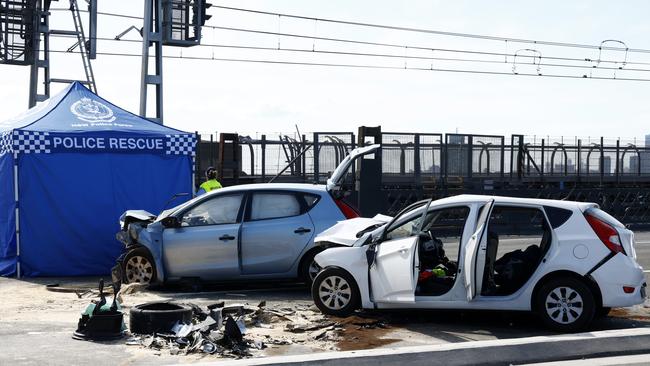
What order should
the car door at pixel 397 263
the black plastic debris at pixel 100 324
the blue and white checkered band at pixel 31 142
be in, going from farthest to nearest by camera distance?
1. the blue and white checkered band at pixel 31 142
2. the car door at pixel 397 263
3. the black plastic debris at pixel 100 324

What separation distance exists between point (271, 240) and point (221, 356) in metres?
4.39

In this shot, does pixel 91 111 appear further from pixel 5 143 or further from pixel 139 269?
pixel 139 269

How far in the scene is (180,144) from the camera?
632 inches

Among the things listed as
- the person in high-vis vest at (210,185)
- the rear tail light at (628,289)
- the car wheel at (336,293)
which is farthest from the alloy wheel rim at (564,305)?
the person in high-vis vest at (210,185)

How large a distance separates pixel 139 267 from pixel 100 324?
13.0 feet

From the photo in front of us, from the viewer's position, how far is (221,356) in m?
8.20

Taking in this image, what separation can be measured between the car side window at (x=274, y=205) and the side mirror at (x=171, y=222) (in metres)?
1.08

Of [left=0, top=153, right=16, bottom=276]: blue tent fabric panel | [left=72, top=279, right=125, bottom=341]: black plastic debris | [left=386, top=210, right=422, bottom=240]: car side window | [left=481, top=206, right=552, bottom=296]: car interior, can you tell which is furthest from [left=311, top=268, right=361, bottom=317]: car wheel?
[left=0, top=153, right=16, bottom=276]: blue tent fabric panel

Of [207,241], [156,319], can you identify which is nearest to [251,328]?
[156,319]

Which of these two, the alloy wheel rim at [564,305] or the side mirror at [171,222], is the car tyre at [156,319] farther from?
the alloy wheel rim at [564,305]

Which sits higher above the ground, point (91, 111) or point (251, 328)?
point (91, 111)

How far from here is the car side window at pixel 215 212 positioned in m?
12.8

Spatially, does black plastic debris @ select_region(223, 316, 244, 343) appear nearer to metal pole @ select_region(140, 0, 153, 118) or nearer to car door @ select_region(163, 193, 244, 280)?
car door @ select_region(163, 193, 244, 280)

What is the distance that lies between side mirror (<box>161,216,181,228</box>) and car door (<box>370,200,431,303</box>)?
3774 mm
